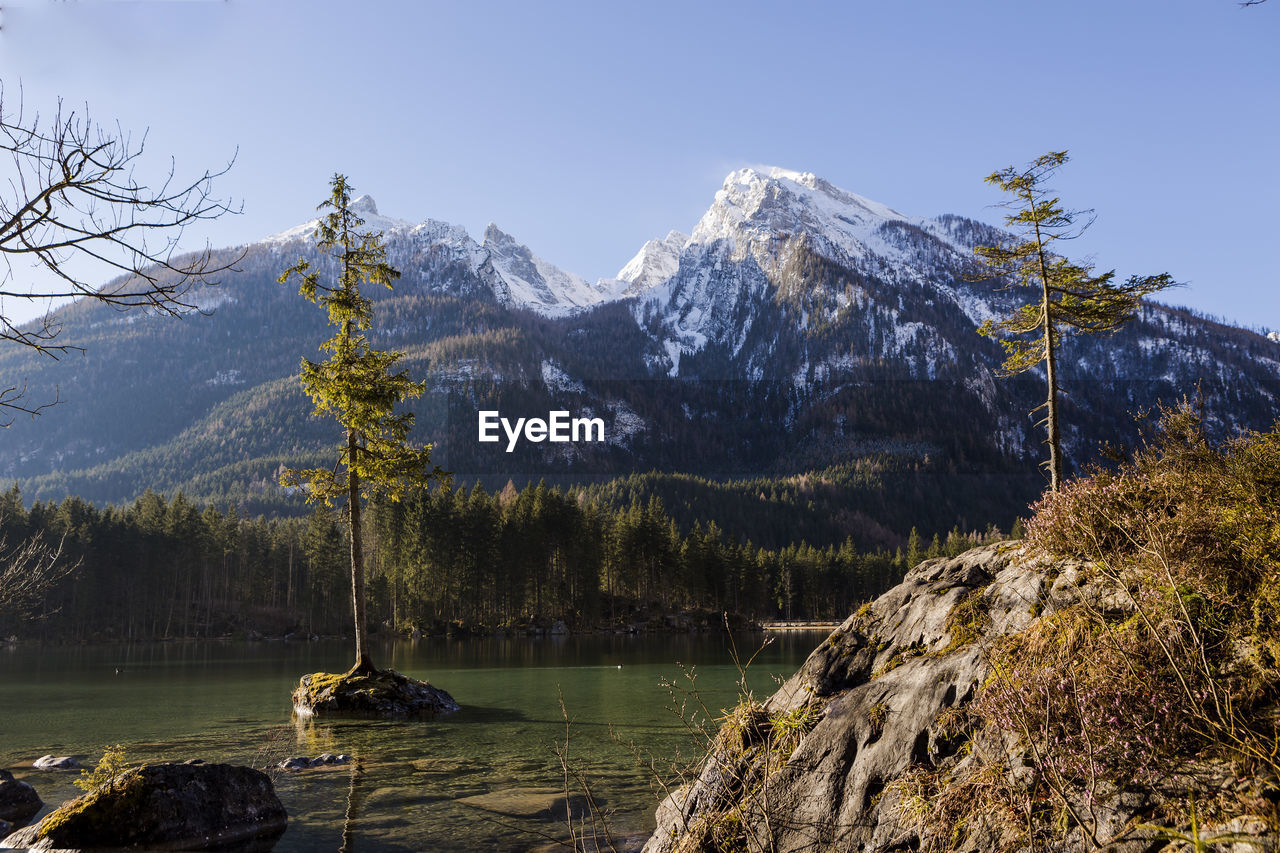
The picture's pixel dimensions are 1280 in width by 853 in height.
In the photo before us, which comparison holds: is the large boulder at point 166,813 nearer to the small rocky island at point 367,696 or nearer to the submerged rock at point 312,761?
the submerged rock at point 312,761

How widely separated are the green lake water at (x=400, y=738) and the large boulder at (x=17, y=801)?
2.54 feet

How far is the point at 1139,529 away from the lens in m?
6.52

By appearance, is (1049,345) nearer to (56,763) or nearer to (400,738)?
(400,738)

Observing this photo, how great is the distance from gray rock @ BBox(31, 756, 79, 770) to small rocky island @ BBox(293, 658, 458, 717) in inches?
279

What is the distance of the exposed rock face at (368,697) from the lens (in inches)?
827

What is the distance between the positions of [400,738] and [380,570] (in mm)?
71519

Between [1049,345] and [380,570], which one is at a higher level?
[1049,345]

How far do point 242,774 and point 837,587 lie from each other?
11459 cm

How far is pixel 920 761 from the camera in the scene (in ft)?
18.9

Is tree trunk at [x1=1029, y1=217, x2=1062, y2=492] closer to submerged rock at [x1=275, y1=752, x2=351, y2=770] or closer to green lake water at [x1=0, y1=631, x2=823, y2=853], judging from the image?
green lake water at [x1=0, y1=631, x2=823, y2=853]

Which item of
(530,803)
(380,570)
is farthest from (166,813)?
(380,570)

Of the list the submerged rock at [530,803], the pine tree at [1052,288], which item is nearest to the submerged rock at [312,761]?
the submerged rock at [530,803]

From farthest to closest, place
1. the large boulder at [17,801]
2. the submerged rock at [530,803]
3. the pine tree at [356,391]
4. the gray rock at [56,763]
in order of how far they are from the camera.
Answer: the pine tree at [356,391] → the gray rock at [56,763] → the submerged rock at [530,803] → the large boulder at [17,801]

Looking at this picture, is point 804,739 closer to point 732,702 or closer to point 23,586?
point 23,586
